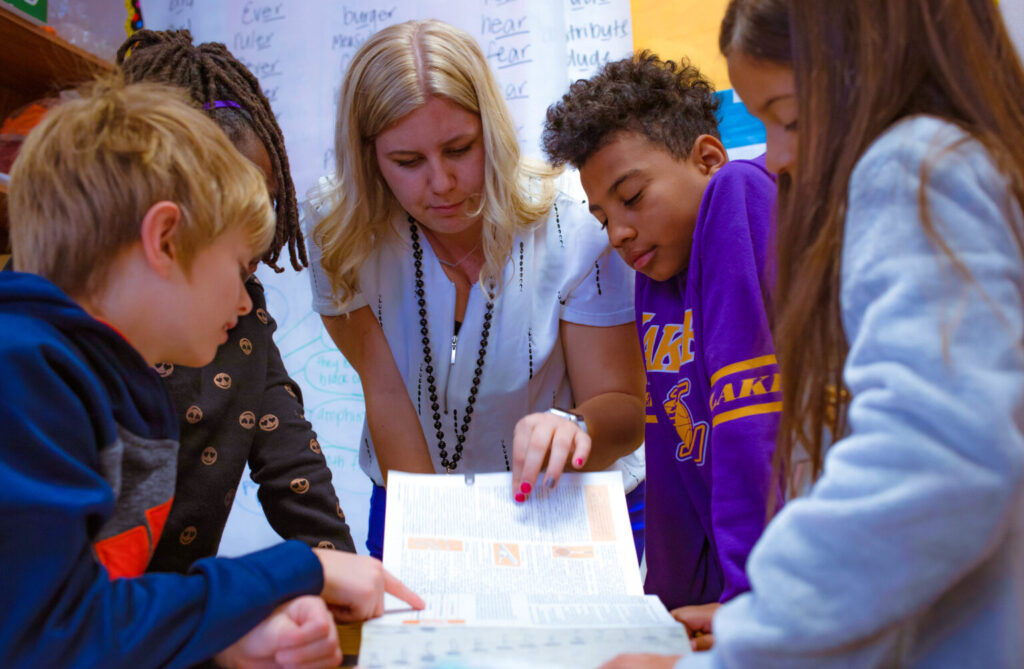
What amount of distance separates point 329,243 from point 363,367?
0.77 ft

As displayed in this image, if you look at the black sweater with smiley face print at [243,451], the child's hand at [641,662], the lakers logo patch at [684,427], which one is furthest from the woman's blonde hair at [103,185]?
the lakers logo patch at [684,427]

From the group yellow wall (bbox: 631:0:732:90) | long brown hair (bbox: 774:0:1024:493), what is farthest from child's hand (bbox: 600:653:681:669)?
yellow wall (bbox: 631:0:732:90)

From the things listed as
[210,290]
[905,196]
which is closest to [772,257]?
[905,196]

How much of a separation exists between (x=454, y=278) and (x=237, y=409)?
503 mm

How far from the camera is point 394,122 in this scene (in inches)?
46.9

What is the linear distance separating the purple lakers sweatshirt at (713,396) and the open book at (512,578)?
0.43 feet

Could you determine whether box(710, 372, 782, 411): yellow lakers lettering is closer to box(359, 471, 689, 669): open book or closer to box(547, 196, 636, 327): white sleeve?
box(359, 471, 689, 669): open book

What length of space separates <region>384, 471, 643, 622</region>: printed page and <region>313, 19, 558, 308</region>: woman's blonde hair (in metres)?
0.51

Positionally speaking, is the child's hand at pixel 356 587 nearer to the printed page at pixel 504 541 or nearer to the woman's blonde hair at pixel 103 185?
the printed page at pixel 504 541

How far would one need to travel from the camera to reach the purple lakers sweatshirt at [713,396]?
816 mm

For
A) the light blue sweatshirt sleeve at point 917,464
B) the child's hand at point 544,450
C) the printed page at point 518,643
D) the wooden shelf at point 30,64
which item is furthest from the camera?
the wooden shelf at point 30,64

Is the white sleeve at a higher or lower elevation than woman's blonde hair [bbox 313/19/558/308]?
lower

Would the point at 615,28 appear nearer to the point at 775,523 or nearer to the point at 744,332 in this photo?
the point at 744,332

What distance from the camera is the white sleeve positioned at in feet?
4.11
